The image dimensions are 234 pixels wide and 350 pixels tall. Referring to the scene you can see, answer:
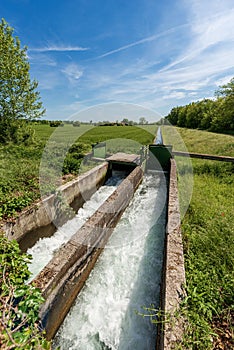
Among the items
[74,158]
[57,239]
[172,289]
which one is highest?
[74,158]

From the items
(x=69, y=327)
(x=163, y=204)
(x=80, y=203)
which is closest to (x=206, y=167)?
(x=163, y=204)

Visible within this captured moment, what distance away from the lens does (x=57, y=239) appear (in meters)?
4.59

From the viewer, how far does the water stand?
→ 97.4 inches

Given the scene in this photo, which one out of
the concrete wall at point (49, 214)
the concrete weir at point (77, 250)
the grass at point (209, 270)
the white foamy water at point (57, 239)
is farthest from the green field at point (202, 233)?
the white foamy water at point (57, 239)

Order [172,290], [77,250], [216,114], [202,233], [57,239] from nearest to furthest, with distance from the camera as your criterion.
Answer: [172,290]
[77,250]
[202,233]
[57,239]
[216,114]

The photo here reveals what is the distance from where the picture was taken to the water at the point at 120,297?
247 centimetres

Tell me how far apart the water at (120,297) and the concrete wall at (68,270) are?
208mm

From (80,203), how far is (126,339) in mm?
4374

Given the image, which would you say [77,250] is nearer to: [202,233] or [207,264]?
[207,264]

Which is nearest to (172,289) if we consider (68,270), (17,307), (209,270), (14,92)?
(209,270)

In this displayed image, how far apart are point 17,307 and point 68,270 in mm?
925

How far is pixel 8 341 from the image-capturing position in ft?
4.39

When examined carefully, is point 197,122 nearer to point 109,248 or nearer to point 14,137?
point 14,137

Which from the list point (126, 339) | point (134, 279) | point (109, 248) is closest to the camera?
point (126, 339)
